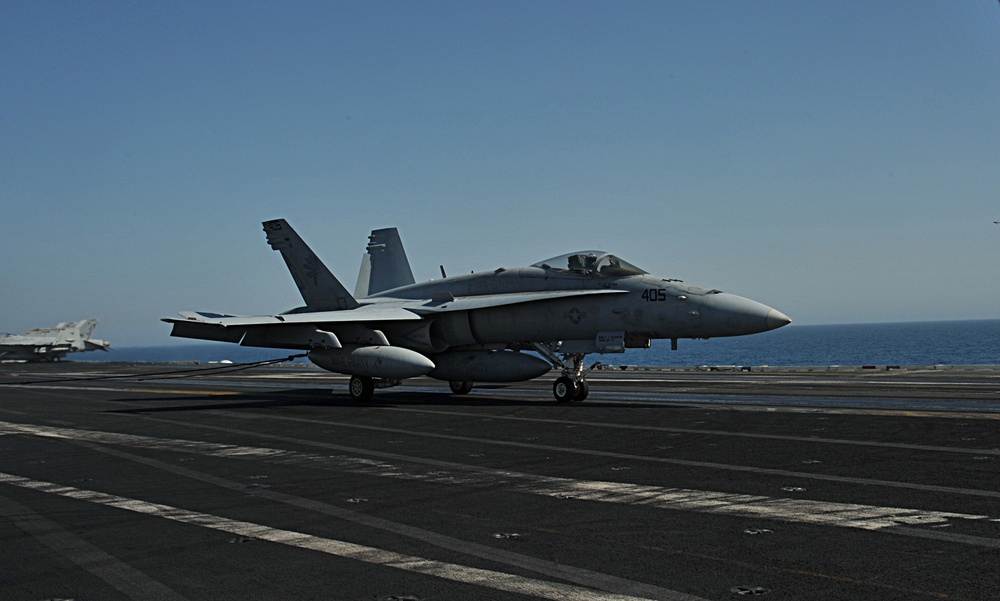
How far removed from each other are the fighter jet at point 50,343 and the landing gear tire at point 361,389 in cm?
6714

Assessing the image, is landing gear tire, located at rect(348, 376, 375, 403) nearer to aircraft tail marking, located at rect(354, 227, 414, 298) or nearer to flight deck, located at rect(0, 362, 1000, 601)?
flight deck, located at rect(0, 362, 1000, 601)

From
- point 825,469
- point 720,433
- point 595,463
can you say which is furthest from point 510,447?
point 825,469

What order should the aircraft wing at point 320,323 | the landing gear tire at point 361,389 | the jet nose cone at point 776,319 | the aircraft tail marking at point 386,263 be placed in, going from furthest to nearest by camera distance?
the aircraft tail marking at point 386,263, the landing gear tire at point 361,389, the aircraft wing at point 320,323, the jet nose cone at point 776,319

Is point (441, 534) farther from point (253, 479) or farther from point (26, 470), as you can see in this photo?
point (26, 470)

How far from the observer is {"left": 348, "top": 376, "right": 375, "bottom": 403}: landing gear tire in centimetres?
2411

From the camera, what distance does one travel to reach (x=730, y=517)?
7902mm

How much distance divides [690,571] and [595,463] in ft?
17.8

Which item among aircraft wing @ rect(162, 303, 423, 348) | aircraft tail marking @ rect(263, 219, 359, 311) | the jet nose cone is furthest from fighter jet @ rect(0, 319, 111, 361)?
the jet nose cone

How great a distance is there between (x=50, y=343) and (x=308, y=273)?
215 ft

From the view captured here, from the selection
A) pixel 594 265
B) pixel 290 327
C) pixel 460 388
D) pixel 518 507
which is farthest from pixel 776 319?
pixel 290 327

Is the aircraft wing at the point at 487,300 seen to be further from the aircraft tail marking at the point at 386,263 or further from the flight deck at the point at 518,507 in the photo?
the aircraft tail marking at the point at 386,263

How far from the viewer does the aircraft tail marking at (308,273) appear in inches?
1059

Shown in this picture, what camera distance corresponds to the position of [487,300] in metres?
23.0

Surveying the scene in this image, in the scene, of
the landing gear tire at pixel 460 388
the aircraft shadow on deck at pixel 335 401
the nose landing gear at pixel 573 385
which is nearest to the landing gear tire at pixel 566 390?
the nose landing gear at pixel 573 385
